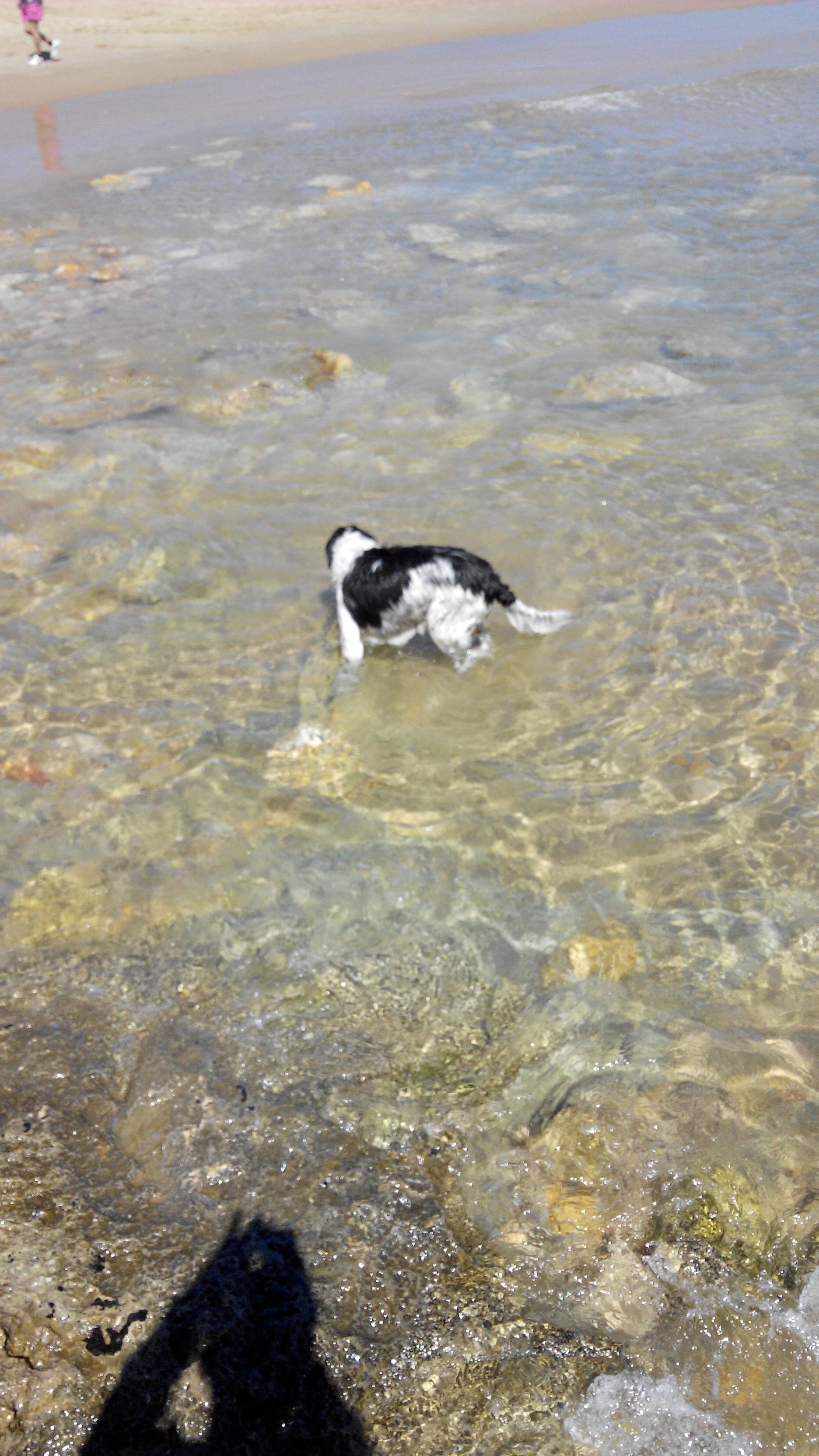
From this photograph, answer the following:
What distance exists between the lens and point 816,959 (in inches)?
139

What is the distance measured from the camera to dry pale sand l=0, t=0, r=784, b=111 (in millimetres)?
20359

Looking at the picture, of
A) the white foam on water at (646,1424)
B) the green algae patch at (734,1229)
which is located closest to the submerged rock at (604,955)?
the green algae patch at (734,1229)

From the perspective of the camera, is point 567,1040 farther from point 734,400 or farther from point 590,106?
point 590,106

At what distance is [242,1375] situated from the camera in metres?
2.39

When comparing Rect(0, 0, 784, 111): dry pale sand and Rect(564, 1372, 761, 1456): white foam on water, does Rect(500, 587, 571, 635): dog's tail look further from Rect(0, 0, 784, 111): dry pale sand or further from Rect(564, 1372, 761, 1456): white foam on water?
Rect(0, 0, 784, 111): dry pale sand

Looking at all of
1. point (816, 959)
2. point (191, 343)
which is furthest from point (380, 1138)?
point (191, 343)

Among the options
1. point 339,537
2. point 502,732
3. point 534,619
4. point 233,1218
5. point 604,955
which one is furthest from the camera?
point 339,537

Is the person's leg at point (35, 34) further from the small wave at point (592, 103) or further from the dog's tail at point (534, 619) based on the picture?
the dog's tail at point (534, 619)

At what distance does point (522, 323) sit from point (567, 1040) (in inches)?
285

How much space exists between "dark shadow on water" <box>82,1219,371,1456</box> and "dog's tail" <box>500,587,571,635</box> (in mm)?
3326

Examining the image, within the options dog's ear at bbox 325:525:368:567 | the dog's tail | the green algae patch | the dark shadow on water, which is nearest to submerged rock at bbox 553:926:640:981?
the green algae patch

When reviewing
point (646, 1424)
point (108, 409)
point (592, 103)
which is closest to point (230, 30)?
point (592, 103)

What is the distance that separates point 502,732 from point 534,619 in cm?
76

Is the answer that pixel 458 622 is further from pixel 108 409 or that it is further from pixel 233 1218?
pixel 108 409
